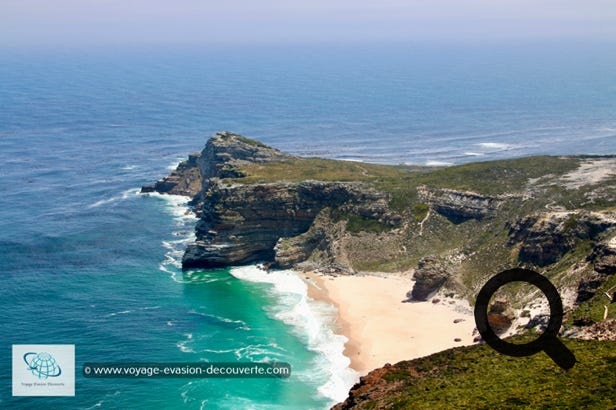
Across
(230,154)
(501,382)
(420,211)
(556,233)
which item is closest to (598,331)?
(501,382)

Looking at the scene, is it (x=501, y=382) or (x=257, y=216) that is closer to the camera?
(x=501, y=382)

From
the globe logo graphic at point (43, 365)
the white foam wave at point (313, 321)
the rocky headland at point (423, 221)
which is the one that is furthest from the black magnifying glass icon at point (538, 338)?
the globe logo graphic at point (43, 365)

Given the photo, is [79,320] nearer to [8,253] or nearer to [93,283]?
[93,283]

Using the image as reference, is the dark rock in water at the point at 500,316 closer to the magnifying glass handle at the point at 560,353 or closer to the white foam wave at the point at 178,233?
the magnifying glass handle at the point at 560,353

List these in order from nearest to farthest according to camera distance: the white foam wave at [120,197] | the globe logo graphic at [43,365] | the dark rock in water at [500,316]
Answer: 1. the globe logo graphic at [43,365]
2. the dark rock in water at [500,316]
3. the white foam wave at [120,197]

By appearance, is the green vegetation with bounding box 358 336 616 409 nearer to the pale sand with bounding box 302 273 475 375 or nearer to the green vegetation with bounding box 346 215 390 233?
the pale sand with bounding box 302 273 475 375

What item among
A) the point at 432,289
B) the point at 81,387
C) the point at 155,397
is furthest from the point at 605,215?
the point at 81,387

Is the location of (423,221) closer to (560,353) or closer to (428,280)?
(428,280)
